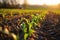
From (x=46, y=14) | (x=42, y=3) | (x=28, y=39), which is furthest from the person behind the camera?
(x=46, y=14)

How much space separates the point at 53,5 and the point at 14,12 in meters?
0.53

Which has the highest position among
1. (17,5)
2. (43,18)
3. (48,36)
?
(17,5)

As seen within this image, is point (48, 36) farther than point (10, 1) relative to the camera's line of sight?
No

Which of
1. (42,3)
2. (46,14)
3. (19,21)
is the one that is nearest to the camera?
(19,21)

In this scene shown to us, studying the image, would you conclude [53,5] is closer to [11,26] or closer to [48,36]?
[48,36]

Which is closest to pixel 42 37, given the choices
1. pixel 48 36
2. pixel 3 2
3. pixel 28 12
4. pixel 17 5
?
pixel 48 36

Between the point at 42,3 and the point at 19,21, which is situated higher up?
the point at 42,3

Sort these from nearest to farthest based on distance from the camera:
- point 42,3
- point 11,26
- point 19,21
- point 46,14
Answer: point 11,26 → point 19,21 → point 42,3 → point 46,14

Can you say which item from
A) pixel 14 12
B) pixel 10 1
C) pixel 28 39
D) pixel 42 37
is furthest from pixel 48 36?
pixel 10 1

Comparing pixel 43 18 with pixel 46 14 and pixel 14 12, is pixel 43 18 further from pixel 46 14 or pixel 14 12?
pixel 14 12

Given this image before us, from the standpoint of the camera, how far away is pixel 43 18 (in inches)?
87.4

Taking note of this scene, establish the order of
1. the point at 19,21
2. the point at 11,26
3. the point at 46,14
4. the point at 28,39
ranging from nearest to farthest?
the point at 28,39, the point at 11,26, the point at 19,21, the point at 46,14

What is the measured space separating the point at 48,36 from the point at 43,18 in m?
0.45

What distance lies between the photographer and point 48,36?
1.83m
